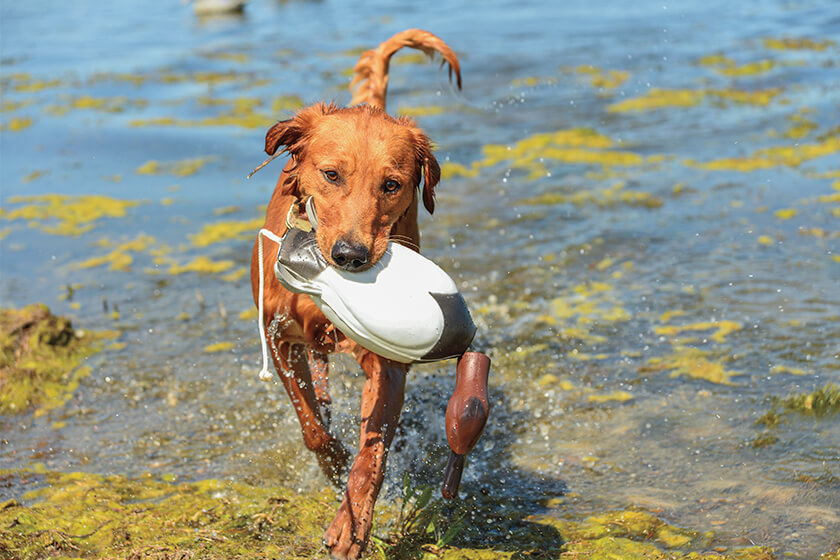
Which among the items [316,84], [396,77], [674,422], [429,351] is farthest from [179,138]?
[429,351]

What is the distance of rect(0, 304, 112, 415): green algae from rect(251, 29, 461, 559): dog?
178cm

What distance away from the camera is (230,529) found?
3836 mm

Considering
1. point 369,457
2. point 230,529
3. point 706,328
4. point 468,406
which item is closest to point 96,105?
point 706,328

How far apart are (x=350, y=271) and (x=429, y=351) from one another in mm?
379

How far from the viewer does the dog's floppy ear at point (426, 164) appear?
361 cm

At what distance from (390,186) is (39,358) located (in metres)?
3.14

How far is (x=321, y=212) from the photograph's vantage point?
3350 mm

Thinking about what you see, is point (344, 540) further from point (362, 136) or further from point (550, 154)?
point (550, 154)

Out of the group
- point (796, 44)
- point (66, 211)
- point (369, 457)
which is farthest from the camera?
point (796, 44)

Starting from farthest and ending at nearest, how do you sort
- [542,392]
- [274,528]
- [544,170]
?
[544,170]
[542,392]
[274,528]

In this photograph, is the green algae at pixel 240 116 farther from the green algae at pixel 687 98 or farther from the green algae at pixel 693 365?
the green algae at pixel 693 365

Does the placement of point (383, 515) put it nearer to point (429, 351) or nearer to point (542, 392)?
point (429, 351)

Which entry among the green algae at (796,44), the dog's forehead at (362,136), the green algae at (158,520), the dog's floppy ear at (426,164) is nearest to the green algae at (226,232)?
the green algae at (158,520)

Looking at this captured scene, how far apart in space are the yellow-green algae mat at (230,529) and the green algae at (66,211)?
13.3ft
